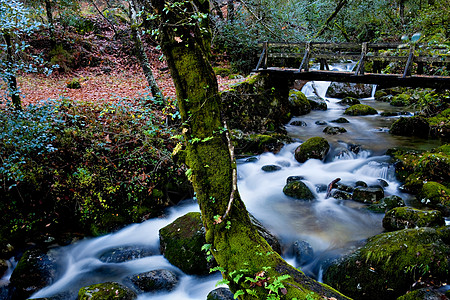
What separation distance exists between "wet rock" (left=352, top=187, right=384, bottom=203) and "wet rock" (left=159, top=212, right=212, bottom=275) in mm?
4828

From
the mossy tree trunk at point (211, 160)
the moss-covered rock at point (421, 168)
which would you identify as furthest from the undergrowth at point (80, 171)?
the moss-covered rock at point (421, 168)

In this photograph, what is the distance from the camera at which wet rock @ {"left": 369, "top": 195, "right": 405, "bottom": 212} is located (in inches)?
297

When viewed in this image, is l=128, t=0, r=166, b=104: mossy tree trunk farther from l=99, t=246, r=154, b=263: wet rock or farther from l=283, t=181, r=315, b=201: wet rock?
l=283, t=181, r=315, b=201: wet rock

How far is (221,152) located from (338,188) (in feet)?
23.2

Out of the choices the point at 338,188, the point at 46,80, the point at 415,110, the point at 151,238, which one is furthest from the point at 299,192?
the point at 46,80

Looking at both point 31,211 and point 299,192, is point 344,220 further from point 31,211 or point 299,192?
point 31,211

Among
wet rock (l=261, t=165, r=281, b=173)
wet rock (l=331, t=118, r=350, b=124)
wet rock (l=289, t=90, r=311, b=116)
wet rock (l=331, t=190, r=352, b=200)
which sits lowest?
wet rock (l=331, t=190, r=352, b=200)

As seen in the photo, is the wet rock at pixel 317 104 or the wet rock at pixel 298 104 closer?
the wet rock at pixel 298 104

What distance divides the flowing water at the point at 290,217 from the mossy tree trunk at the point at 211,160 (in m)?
3.43

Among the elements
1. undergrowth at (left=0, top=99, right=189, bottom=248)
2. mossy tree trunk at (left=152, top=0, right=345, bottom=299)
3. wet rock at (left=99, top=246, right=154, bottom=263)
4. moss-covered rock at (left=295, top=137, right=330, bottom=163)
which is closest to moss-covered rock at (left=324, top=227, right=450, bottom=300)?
mossy tree trunk at (left=152, top=0, right=345, bottom=299)

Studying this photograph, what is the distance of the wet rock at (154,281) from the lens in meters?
5.62

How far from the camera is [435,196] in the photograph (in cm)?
742

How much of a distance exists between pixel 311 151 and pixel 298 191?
2593 mm

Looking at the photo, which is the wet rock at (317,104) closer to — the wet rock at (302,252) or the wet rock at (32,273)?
the wet rock at (302,252)
